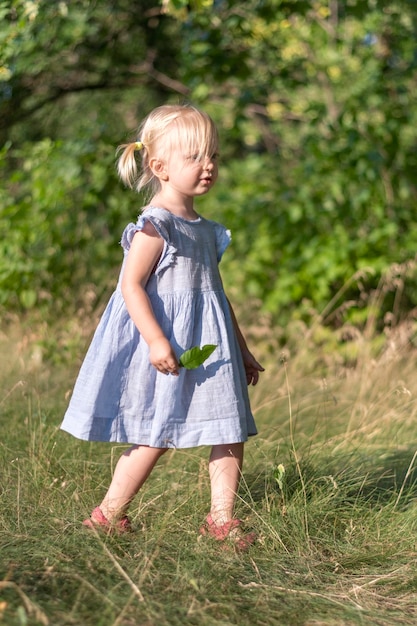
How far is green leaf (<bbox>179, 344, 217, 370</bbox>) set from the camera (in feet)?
8.42

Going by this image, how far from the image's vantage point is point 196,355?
257 cm

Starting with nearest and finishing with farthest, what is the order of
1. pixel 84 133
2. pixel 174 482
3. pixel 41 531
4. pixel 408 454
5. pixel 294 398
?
1. pixel 41 531
2. pixel 174 482
3. pixel 408 454
4. pixel 294 398
5. pixel 84 133

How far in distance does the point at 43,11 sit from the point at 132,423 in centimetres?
280

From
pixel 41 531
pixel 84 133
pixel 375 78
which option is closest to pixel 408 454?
pixel 41 531

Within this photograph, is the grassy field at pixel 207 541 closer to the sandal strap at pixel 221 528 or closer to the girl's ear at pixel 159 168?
the sandal strap at pixel 221 528

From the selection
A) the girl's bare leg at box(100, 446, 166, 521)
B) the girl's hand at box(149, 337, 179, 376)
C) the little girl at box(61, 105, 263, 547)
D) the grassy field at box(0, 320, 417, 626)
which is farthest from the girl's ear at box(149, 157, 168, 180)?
the grassy field at box(0, 320, 417, 626)

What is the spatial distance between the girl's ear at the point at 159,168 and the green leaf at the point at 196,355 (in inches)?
22.6

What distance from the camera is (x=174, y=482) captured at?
3193mm

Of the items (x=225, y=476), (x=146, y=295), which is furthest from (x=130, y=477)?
(x=146, y=295)

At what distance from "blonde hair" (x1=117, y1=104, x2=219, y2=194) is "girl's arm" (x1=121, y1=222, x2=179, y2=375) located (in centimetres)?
26

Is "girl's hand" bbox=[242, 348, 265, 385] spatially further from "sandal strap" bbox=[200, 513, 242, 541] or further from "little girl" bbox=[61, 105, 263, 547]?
"sandal strap" bbox=[200, 513, 242, 541]

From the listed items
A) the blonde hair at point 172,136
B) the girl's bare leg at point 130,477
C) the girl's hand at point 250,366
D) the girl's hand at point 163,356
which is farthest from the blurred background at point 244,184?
the girl's hand at point 163,356

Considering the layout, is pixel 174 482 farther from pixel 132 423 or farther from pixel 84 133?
pixel 84 133

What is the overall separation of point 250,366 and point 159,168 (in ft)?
2.34
